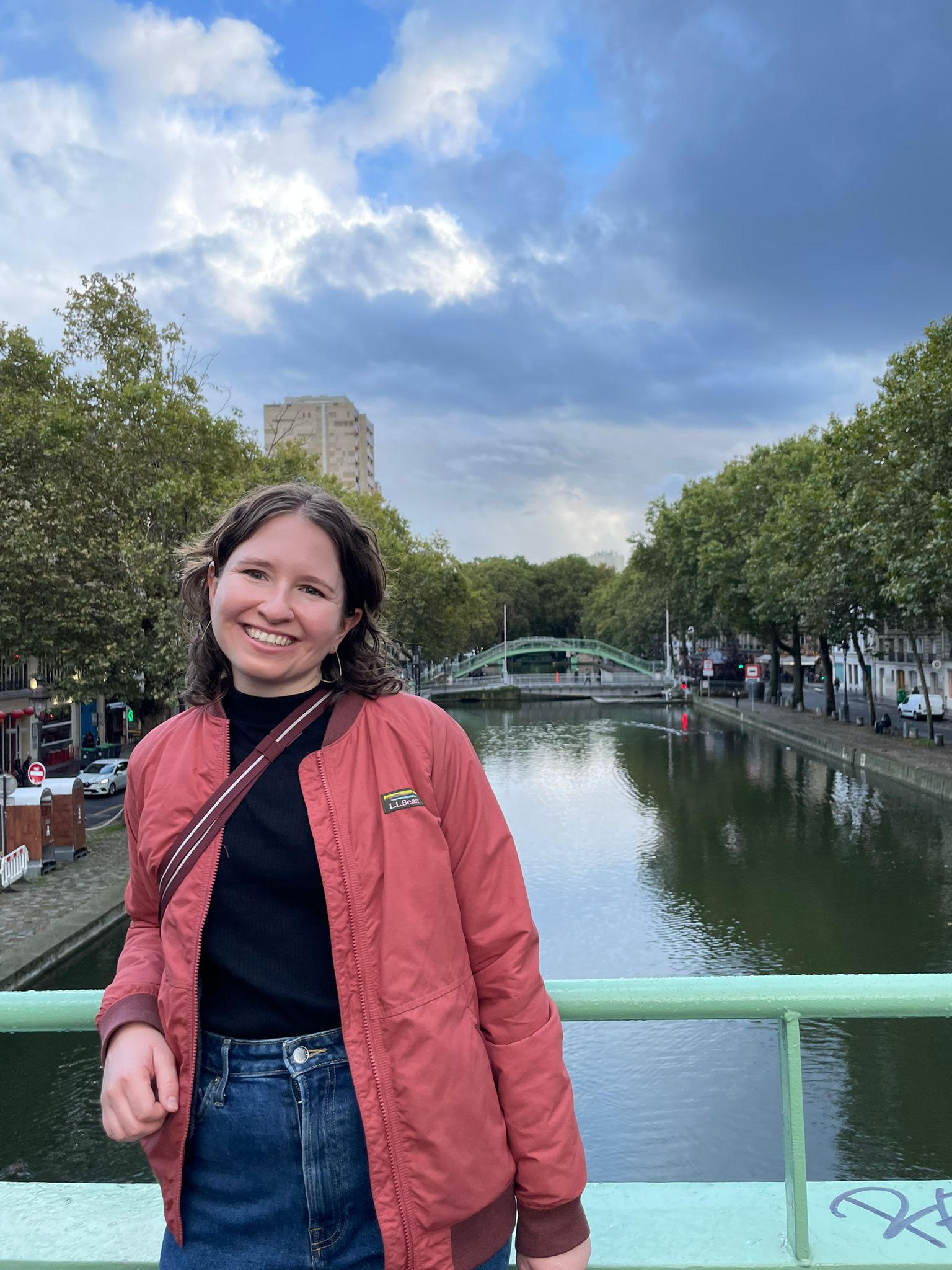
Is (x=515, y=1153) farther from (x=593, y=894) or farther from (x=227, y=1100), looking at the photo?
(x=593, y=894)

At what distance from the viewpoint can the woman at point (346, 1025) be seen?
1.49m

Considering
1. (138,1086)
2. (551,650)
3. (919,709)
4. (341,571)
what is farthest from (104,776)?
(551,650)

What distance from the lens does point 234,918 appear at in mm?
1575

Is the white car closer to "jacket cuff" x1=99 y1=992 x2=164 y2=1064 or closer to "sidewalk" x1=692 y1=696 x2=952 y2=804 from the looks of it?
"sidewalk" x1=692 y1=696 x2=952 y2=804

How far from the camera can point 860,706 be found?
46562 millimetres

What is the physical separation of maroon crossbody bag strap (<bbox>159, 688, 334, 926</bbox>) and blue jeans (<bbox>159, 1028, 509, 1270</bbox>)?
10.0 inches

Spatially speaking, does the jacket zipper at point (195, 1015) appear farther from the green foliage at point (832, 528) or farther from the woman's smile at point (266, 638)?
the green foliage at point (832, 528)

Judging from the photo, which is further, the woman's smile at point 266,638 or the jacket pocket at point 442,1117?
the woman's smile at point 266,638

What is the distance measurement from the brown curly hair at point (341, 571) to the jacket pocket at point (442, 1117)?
542 millimetres

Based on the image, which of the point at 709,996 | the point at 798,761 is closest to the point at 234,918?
the point at 709,996

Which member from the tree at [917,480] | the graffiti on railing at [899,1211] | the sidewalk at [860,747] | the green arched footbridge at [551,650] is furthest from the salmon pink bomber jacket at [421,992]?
the green arched footbridge at [551,650]

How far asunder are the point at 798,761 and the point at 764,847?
1194 centimetres

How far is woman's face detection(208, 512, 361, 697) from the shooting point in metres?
1.74

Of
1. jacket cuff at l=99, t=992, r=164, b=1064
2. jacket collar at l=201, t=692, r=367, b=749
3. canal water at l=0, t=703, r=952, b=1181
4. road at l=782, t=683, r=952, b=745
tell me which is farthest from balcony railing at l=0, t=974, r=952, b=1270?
A: road at l=782, t=683, r=952, b=745
